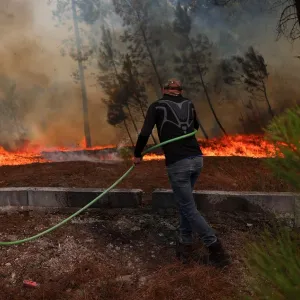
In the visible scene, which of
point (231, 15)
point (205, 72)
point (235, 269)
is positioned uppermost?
point (231, 15)

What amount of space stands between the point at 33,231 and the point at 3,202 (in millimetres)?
1086

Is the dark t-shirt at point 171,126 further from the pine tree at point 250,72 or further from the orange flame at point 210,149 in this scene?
the pine tree at point 250,72

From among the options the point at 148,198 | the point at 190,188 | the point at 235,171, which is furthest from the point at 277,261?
the point at 235,171

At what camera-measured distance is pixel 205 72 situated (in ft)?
43.5

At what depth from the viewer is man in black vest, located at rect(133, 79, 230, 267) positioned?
385cm

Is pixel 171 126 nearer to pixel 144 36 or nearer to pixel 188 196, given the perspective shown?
pixel 188 196

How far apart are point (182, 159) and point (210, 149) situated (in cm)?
857

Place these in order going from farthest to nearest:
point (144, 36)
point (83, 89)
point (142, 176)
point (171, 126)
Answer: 1. point (83, 89)
2. point (144, 36)
3. point (142, 176)
4. point (171, 126)

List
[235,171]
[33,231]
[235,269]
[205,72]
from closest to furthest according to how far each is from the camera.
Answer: [235,269]
[33,231]
[235,171]
[205,72]

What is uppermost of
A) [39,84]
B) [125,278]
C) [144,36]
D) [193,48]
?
[144,36]

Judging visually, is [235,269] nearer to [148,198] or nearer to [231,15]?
[148,198]

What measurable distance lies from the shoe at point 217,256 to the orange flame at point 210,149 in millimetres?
7719

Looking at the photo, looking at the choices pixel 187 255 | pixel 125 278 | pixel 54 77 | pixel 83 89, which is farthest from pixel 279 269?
pixel 54 77

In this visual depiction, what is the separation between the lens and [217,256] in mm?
3855
